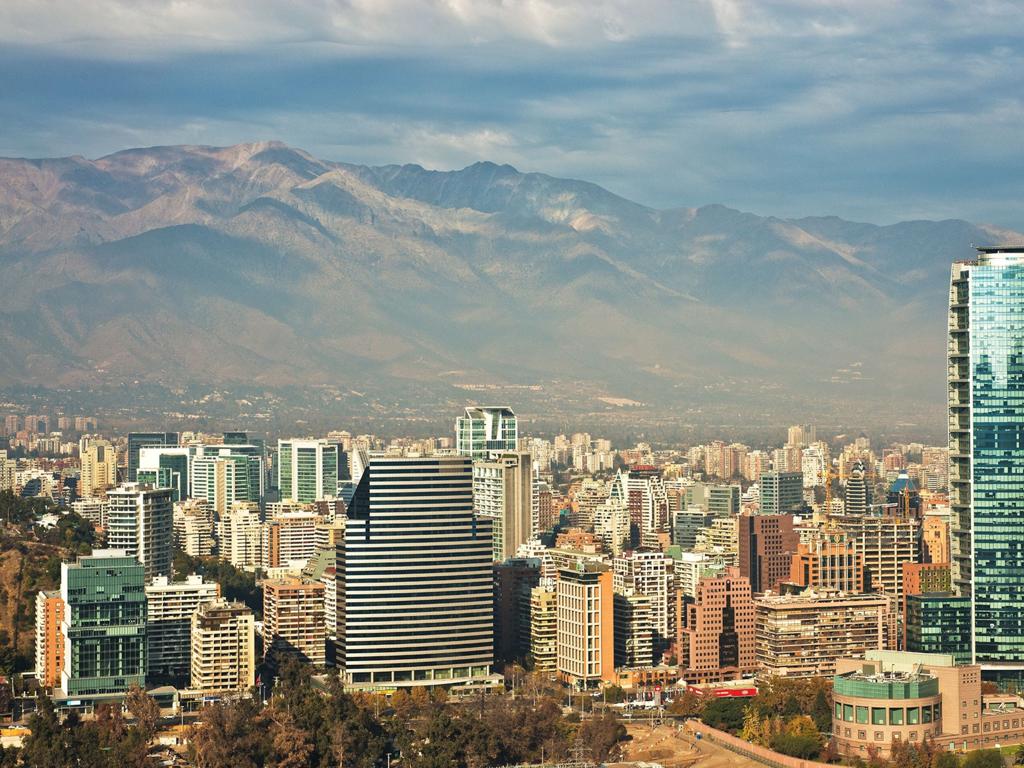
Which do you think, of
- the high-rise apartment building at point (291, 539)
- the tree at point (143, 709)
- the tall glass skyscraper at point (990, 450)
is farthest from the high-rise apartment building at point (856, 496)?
the tree at point (143, 709)

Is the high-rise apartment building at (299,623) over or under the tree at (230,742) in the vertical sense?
over

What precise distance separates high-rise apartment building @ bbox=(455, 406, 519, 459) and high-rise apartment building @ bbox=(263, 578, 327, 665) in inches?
822

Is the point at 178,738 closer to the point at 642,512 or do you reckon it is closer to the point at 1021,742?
the point at 1021,742

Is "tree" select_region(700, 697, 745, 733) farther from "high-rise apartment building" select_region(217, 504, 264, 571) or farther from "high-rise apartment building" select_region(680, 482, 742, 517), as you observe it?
"high-rise apartment building" select_region(680, 482, 742, 517)

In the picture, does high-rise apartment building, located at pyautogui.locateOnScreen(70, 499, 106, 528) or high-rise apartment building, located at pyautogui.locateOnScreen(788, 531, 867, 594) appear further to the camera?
high-rise apartment building, located at pyautogui.locateOnScreen(70, 499, 106, 528)

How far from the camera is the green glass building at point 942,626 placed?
43.2 meters

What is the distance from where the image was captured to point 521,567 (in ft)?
162

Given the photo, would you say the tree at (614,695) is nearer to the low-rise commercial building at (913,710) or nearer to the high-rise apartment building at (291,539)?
the low-rise commercial building at (913,710)

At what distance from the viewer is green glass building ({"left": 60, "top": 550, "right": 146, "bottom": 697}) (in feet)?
132

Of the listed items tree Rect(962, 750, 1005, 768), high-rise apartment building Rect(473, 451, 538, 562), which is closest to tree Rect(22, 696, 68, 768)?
tree Rect(962, 750, 1005, 768)

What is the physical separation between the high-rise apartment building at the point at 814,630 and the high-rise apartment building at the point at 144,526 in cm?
2018

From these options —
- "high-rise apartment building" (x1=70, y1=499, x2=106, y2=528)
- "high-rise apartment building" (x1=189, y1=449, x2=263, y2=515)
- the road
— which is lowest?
the road

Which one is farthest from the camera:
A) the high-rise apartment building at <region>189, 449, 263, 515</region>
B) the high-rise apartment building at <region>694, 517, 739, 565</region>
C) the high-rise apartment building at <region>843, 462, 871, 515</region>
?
the high-rise apartment building at <region>189, 449, 263, 515</region>

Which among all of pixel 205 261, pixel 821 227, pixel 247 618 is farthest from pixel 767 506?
pixel 821 227
